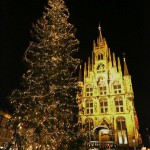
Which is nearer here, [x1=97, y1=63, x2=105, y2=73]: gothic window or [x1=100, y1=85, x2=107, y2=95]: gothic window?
[x1=100, y1=85, x2=107, y2=95]: gothic window

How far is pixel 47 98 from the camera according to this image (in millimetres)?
10922

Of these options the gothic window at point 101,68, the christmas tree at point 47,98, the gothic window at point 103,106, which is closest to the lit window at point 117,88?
the gothic window at point 103,106

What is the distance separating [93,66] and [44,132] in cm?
2321

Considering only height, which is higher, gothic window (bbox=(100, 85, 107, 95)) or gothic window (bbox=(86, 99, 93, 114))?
gothic window (bbox=(100, 85, 107, 95))

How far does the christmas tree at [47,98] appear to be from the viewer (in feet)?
33.6

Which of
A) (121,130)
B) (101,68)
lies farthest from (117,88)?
(121,130)

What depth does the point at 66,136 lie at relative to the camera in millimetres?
10359

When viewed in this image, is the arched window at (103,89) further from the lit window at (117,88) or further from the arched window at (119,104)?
the arched window at (119,104)

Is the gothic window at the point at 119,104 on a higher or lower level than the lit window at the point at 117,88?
lower

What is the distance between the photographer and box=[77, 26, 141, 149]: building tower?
2705 centimetres

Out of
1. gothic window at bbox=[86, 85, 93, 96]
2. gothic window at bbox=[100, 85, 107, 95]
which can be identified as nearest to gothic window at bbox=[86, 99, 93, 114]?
gothic window at bbox=[86, 85, 93, 96]

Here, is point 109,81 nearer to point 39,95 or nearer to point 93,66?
point 93,66

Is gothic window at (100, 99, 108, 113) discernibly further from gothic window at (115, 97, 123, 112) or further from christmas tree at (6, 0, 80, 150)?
christmas tree at (6, 0, 80, 150)

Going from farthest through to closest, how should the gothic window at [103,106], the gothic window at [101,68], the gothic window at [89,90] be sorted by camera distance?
the gothic window at [101,68] → the gothic window at [89,90] → the gothic window at [103,106]
